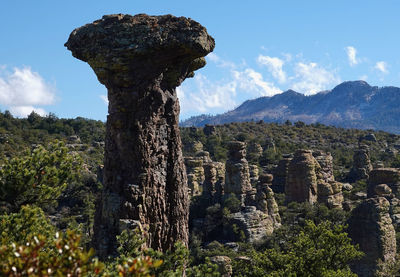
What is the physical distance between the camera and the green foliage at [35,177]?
41.0ft

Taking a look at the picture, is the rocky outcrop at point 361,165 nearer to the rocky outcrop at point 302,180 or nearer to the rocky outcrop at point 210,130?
the rocky outcrop at point 302,180

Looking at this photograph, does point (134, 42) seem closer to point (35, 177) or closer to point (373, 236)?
point (35, 177)

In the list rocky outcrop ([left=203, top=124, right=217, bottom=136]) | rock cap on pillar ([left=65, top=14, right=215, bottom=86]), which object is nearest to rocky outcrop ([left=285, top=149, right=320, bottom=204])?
rock cap on pillar ([left=65, top=14, right=215, bottom=86])

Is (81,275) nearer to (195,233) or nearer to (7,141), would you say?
(195,233)

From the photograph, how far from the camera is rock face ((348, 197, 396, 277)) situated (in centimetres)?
2483

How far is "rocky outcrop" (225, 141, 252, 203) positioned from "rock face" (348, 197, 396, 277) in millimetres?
→ 13242

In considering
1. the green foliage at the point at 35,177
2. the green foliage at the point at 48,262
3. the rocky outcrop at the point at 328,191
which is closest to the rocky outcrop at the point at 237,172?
the rocky outcrop at the point at 328,191

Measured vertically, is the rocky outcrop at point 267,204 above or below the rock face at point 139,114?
below

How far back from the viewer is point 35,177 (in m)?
12.9

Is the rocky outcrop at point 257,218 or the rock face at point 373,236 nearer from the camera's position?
the rock face at point 373,236

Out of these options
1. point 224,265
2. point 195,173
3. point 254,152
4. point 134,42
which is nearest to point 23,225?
point 134,42

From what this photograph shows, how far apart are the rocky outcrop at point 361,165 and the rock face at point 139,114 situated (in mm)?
46671

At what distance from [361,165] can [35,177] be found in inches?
1849

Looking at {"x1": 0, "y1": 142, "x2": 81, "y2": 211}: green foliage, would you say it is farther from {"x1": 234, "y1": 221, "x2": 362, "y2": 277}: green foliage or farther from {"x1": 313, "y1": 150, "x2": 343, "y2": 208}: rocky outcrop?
{"x1": 313, "y1": 150, "x2": 343, "y2": 208}: rocky outcrop
